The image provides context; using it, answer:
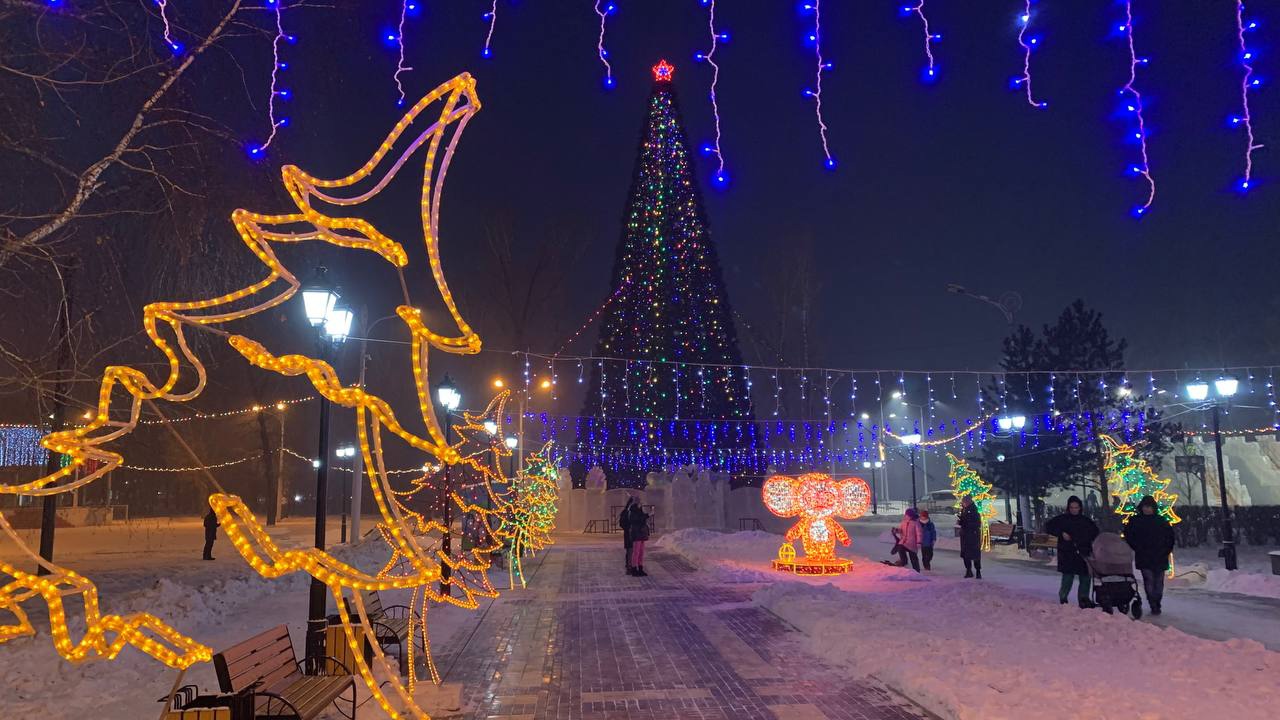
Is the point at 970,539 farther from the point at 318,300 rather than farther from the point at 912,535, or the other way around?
the point at 318,300

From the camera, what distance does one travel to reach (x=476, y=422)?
65.6 feet

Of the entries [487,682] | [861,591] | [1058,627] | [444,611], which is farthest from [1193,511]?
[487,682]

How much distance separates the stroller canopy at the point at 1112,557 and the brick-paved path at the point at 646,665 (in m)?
4.56

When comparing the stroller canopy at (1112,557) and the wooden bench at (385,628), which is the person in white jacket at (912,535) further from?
the wooden bench at (385,628)

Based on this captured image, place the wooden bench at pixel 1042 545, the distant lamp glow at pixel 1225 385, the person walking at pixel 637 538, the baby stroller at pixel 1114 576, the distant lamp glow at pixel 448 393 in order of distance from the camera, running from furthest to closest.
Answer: the wooden bench at pixel 1042 545, the person walking at pixel 637 538, the distant lamp glow at pixel 1225 385, the distant lamp glow at pixel 448 393, the baby stroller at pixel 1114 576

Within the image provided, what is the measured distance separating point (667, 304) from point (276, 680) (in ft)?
98.8

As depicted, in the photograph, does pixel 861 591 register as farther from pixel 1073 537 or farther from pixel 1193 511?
pixel 1193 511

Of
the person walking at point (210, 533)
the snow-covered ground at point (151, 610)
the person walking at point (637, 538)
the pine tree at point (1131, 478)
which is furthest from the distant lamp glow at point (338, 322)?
the pine tree at point (1131, 478)

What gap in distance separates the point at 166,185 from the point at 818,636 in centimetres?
930

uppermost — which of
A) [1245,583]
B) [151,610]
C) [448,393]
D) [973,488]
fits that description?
[448,393]

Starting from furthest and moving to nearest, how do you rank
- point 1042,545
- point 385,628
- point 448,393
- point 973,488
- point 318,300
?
point 973,488
point 1042,545
point 448,393
point 385,628
point 318,300

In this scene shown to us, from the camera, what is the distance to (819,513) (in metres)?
18.6

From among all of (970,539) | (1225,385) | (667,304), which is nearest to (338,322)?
(970,539)

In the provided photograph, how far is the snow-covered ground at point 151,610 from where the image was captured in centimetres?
702
